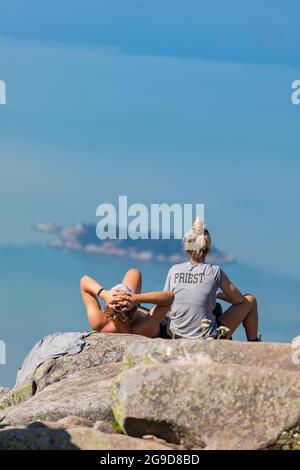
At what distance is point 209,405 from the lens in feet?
38.9

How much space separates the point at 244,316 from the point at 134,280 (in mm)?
1857

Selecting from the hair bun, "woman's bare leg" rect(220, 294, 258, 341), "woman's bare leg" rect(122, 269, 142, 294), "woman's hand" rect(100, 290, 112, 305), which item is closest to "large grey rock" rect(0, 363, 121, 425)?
"woman's hand" rect(100, 290, 112, 305)

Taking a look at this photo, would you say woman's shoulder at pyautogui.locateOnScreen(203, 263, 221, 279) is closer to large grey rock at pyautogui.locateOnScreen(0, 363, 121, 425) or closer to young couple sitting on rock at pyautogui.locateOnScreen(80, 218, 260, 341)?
young couple sitting on rock at pyautogui.locateOnScreen(80, 218, 260, 341)

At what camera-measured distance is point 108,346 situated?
58.0ft

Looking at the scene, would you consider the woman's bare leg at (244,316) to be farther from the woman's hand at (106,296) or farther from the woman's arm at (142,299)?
the woman's hand at (106,296)

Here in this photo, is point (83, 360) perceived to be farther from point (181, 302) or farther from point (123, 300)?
point (181, 302)

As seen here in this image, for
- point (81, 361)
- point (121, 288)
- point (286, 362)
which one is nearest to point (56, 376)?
point (81, 361)

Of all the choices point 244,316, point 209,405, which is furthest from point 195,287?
point 209,405

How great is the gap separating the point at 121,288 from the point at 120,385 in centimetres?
558

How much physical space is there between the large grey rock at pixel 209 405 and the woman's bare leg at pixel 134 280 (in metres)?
5.86

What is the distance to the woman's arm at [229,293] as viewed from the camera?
1770 cm

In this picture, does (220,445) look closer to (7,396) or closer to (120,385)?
(120,385)

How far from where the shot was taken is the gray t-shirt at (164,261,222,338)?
17.4 m
